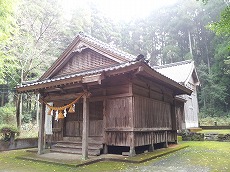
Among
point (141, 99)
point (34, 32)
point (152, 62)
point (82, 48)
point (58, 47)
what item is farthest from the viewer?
point (152, 62)

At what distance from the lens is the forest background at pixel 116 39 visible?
12.4m

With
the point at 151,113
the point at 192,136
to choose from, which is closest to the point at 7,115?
the point at 151,113

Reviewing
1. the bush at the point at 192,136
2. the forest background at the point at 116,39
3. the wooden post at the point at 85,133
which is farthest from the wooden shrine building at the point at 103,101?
the bush at the point at 192,136

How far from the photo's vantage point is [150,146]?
905 centimetres

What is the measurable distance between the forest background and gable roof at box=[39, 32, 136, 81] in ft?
8.44

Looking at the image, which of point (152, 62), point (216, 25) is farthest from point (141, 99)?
point (152, 62)

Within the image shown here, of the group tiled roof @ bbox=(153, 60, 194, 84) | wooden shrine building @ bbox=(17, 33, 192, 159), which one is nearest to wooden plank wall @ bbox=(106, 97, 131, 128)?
wooden shrine building @ bbox=(17, 33, 192, 159)

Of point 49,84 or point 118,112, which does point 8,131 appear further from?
point 118,112

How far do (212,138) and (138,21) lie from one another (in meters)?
32.9

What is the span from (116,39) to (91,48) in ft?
91.6

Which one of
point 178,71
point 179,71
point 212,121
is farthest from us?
point 212,121

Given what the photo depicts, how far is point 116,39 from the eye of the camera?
36.6 m

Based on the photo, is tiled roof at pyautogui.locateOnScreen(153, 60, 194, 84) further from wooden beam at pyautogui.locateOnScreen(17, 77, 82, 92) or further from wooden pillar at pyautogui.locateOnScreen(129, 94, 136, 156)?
wooden beam at pyautogui.locateOnScreen(17, 77, 82, 92)

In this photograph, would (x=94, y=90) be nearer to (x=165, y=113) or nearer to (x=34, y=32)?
(x=165, y=113)
